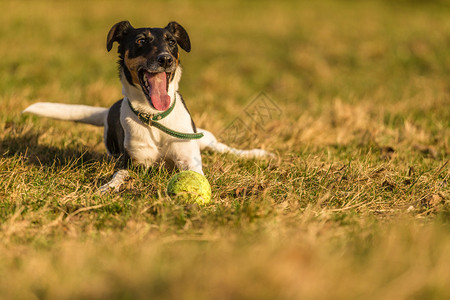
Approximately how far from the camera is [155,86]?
3.76m

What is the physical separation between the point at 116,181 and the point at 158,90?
751 mm

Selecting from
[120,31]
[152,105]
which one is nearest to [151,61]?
[152,105]

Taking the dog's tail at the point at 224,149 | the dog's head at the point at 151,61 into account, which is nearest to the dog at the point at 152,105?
the dog's head at the point at 151,61

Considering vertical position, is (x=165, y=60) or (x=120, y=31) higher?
(x=120, y=31)

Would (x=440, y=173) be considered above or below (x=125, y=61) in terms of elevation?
below

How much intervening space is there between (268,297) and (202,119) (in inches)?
161

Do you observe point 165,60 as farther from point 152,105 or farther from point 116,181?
point 116,181

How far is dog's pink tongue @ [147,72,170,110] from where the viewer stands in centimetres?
373

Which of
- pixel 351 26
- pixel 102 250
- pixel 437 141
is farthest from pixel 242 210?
pixel 351 26

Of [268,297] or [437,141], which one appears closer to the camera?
[268,297]

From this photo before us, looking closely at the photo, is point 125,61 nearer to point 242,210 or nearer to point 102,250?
point 242,210

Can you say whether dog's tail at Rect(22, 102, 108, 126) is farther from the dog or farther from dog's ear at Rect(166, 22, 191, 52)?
dog's ear at Rect(166, 22, 191, 52)

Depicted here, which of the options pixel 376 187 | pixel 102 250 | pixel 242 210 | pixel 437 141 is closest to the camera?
pixel 102 250

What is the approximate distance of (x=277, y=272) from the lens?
188 cm
